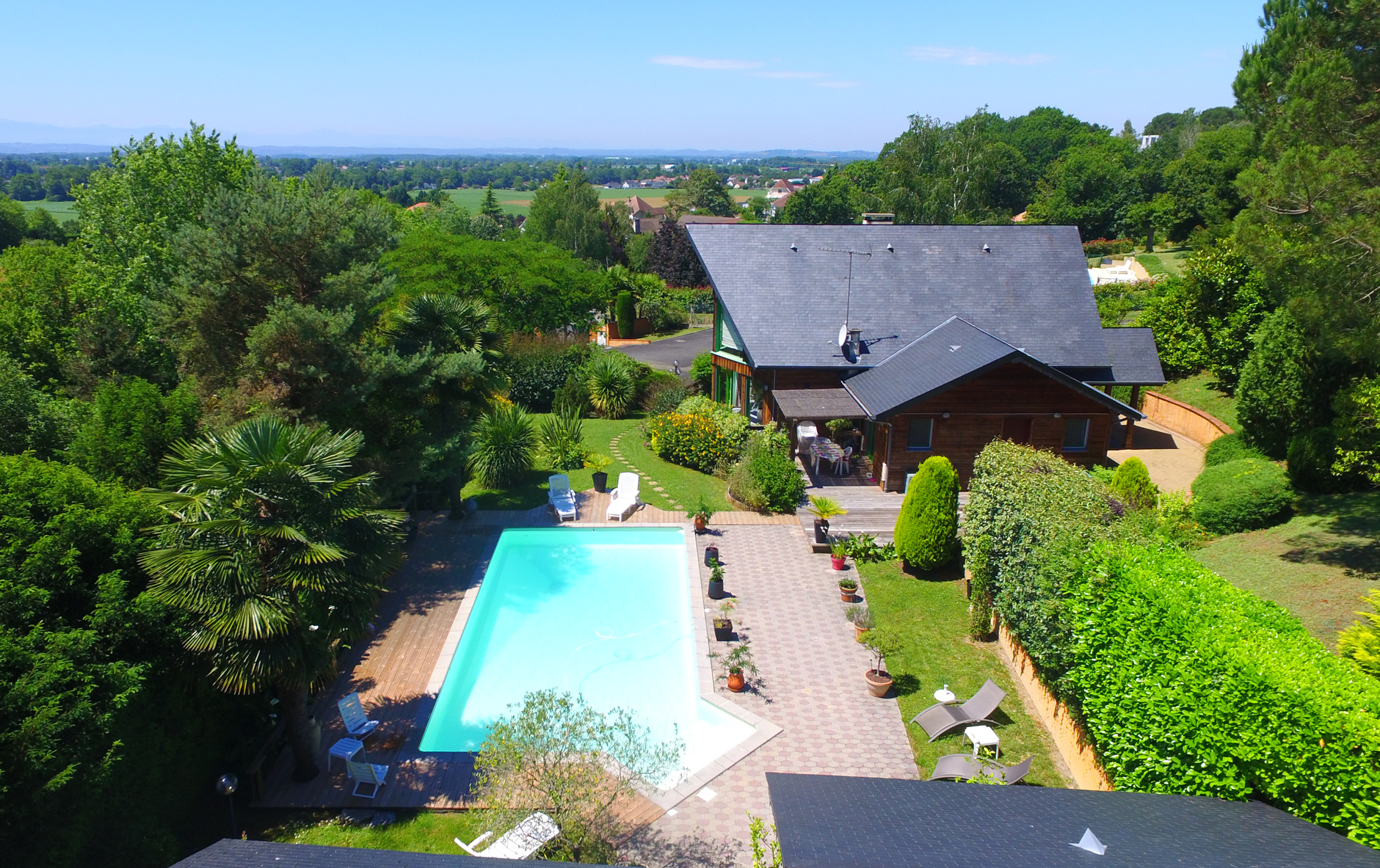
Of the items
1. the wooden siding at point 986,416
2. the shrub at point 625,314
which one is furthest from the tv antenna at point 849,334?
the shrub at point 625,314

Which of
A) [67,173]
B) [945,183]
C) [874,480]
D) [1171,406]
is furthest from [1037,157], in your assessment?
[67,173]

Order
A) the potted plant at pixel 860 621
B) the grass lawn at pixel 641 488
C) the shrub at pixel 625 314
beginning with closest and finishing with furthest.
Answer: the potted plant at pixel 860 621
the grass lawn at pixel 641 488
the shrub at pixel 625 314

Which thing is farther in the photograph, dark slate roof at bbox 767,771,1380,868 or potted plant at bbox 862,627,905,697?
potted plant at bbox 862,627,905,697

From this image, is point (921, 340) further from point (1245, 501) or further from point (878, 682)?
point (878, 682)

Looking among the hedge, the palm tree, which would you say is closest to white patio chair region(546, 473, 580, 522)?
the palm tree

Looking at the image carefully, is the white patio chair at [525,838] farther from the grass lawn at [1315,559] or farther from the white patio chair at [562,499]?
the grass lawn at [1315,559]

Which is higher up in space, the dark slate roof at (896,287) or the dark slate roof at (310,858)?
the dark slate roof at (896,287)

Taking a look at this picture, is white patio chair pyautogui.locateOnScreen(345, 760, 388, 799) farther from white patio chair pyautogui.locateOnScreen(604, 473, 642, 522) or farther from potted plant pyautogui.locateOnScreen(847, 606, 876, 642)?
white patio chair pyautogui.locateOnScreen(604, 473, 642, 522)

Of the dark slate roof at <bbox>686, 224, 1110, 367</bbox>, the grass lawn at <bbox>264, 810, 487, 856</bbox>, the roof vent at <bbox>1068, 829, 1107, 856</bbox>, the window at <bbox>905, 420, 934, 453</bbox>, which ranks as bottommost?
the grass lawn at <bbox>264, 810, 487, 856</bbox>
